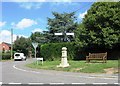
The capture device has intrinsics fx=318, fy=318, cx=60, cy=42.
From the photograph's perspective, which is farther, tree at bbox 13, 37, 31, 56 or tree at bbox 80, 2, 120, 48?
tree at bbox 13, 37, 31, 56

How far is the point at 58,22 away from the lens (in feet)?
263

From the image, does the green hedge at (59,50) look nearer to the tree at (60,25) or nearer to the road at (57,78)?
the road at (57,78)

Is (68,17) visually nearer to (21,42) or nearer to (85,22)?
(21,42)

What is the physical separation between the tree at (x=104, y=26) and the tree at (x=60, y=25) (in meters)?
38.5

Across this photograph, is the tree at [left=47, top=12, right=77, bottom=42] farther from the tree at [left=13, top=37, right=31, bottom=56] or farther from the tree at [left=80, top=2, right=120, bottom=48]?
the tree at [left=80, top=2, right=120, bottom=48]

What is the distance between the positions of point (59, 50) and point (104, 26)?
805cm

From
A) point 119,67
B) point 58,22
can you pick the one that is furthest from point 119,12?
point 58,22

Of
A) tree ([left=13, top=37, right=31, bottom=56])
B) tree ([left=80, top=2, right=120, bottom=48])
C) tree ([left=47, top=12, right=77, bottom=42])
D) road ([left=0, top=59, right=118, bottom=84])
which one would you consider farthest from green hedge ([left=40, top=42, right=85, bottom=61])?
tree ([left=13, top=37, right=31, bottom=56])

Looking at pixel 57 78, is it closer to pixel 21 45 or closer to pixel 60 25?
pixel 60 25

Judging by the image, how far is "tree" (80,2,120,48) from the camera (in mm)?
38375

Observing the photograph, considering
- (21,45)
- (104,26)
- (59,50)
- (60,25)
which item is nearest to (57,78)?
(104,26)

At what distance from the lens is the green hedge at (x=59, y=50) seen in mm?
42906

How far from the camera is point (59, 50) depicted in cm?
4425

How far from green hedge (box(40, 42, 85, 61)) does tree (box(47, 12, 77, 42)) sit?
32383 millimetres
